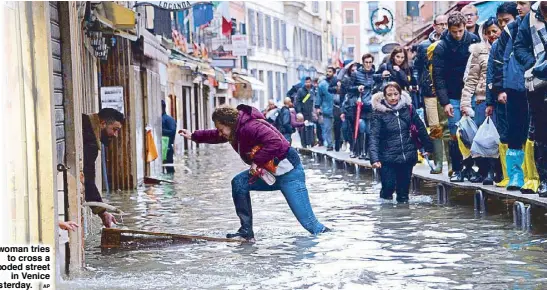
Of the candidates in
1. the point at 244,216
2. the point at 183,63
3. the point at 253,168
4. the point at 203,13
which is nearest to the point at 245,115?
the point at 253,168

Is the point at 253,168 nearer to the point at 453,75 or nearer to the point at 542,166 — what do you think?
the point at 542,166

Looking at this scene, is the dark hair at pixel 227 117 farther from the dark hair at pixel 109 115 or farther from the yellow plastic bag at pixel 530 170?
the yellow plastic bag at pixel 530 170

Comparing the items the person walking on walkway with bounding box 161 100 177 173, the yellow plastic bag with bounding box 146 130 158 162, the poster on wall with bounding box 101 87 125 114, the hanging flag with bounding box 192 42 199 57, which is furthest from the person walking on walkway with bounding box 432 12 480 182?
the hanging flag with bounding box 192 42 199 57

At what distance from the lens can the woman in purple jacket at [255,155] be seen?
10922 mm

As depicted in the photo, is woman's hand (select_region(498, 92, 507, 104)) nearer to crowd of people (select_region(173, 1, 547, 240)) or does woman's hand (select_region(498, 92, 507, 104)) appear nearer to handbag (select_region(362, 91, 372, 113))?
crowd of people (select_region(173, 1, 547, 240))

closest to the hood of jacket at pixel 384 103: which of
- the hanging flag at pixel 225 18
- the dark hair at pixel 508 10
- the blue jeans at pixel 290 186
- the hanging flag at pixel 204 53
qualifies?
the dark hair at pixel 508 10

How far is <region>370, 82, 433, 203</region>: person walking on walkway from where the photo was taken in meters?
14.3

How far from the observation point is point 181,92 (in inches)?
1628

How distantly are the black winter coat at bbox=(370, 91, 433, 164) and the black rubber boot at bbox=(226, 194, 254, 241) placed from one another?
3276 mm

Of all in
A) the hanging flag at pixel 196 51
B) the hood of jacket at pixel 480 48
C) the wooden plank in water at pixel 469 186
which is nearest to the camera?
the wooden plank in water at pixel 469 186

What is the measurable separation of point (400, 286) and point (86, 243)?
→ 395 cm

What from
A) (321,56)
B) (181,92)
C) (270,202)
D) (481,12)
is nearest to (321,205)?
(270,202)

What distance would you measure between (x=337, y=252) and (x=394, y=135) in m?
4.26

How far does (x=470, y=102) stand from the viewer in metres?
14.0
